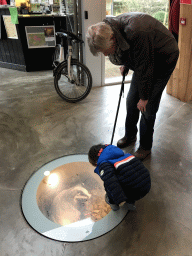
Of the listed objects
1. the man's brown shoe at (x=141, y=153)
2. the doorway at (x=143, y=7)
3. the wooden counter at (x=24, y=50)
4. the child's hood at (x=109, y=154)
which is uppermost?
the doorway at (x=143, y=7)

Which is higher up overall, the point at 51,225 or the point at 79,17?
the point at 79,17

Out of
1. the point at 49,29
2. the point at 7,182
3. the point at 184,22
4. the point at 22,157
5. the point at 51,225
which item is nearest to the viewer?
the point at 51,225

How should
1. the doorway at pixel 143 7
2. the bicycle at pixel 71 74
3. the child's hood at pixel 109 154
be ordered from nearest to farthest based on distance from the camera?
the child's hood at pixel 109 154
the bicycle at pixel 71 74
the doorway at pixel 143 7

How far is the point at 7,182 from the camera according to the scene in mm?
1973

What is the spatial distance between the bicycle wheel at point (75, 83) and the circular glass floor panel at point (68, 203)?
1511mm

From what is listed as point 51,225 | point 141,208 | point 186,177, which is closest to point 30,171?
point 51,225

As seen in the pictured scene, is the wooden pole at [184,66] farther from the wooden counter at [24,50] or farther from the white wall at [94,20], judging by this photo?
the wooden counter at [24,50]

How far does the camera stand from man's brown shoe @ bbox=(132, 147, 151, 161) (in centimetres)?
222

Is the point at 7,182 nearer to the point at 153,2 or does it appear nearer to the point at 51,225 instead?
the point at 51,225

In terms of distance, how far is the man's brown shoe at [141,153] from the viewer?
87.4 inches

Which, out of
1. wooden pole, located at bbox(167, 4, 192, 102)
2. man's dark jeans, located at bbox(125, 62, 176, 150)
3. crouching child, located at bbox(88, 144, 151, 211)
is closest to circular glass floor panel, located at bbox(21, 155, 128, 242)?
crouching child, located at bbox(88, 144, 151, 211)

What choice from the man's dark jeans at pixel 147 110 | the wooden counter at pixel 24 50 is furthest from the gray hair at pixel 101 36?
the wooden counter at pixel 24 50

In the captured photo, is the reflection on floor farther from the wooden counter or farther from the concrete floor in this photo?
the wooden counter

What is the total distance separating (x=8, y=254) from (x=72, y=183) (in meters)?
0.77
